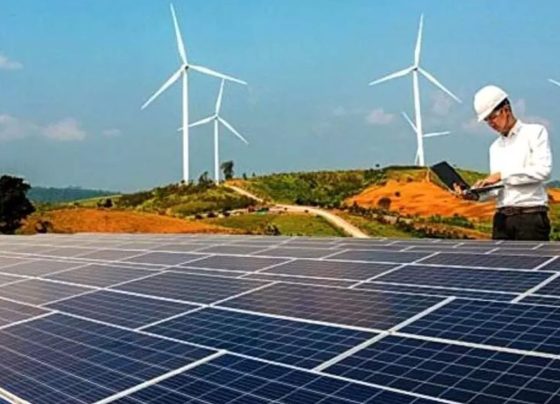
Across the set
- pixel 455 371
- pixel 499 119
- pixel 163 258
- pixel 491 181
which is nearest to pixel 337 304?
pixel 455 371

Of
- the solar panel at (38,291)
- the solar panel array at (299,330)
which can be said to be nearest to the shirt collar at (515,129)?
the solar panel array at (299,330)

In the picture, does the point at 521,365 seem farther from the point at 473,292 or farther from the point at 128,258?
the point at 128,258

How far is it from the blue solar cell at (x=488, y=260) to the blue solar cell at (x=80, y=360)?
3.24 meters

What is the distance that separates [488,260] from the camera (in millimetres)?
6828

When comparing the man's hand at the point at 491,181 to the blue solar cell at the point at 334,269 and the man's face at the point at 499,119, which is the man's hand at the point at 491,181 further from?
the blue solar cell at the point at 334,269

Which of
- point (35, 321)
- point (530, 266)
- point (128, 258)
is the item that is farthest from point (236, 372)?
point (128, 258)

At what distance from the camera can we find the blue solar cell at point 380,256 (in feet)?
24.5

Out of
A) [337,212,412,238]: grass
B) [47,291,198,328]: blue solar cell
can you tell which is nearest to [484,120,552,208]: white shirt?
[47,291,198,328]: blue solar cell

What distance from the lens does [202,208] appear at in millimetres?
41281

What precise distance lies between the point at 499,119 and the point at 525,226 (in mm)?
1309

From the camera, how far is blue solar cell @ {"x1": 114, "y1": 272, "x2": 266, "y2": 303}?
20.2ft

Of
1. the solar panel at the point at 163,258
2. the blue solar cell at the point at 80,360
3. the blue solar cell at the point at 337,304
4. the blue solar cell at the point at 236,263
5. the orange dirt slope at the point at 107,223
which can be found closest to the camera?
the blue solar cell at the point at 80,360

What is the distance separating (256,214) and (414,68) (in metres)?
13.5

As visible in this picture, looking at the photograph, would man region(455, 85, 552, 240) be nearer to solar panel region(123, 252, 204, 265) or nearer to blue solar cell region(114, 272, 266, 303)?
blue solar cell region(114, 272, 266, 303)
